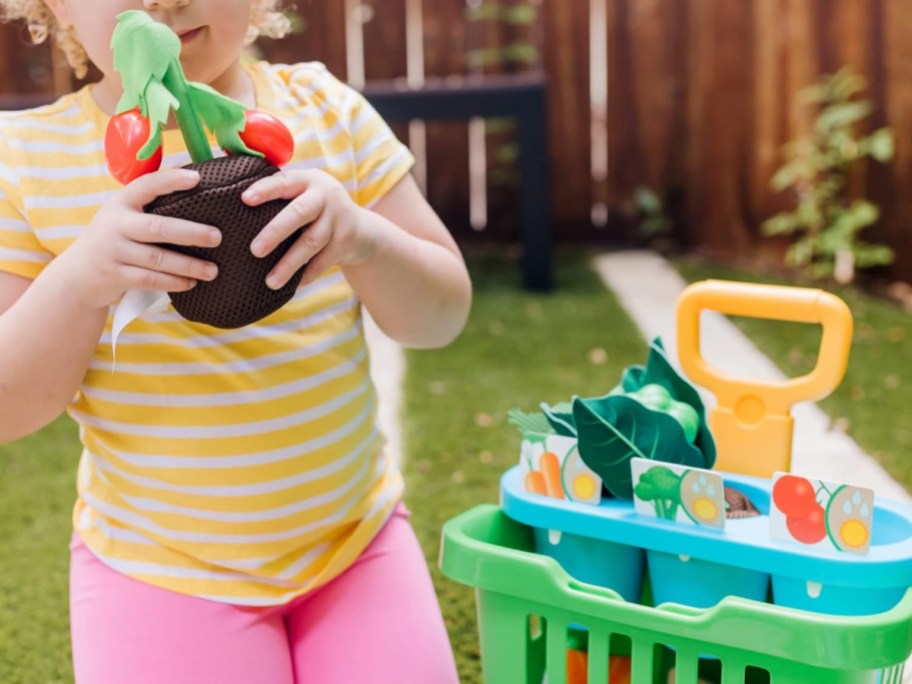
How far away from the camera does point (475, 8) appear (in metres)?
3.30

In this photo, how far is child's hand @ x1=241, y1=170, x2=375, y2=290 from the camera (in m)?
0.65

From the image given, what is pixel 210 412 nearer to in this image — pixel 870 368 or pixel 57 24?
pixel 57 24

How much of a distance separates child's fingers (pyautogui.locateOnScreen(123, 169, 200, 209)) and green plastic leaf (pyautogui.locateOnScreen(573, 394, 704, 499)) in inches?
12.3

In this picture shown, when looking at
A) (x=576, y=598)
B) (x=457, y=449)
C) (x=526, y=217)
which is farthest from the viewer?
(x=526, y=217)

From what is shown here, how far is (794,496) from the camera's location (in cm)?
72

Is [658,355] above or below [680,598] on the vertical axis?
above

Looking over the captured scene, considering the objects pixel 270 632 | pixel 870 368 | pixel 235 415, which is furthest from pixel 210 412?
pixel 870 368

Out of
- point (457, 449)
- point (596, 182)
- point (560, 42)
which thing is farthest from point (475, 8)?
point (457, 449)

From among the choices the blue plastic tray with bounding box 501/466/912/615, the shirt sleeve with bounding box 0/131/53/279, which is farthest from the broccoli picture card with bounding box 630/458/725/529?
the shirt sleeve with bounding box 0/131/53/279

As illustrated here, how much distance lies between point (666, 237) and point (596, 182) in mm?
274

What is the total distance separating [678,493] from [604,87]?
271 cm

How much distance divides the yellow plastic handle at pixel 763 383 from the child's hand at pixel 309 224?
317 mm

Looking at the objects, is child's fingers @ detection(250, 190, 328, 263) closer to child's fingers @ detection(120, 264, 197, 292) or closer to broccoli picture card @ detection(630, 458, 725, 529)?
child's fingers @ detection(120, 264, 197, 292)

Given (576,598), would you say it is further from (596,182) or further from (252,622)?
(596,182)
